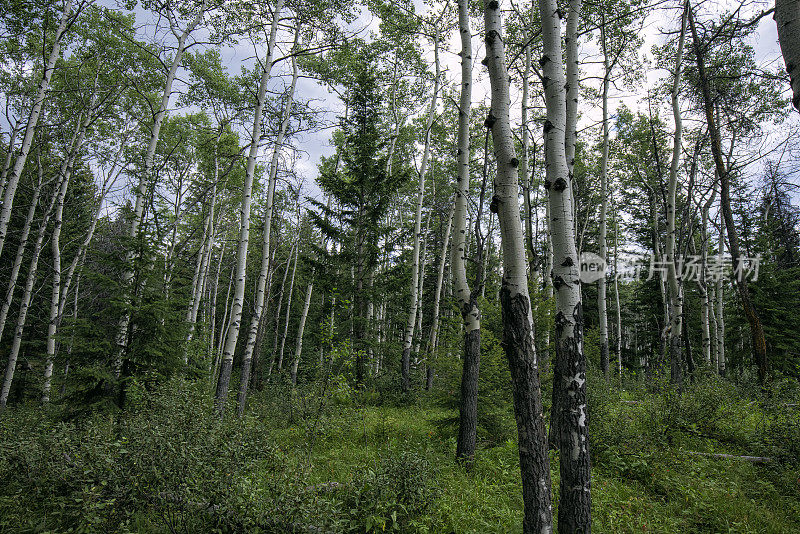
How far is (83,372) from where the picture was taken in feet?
18.7

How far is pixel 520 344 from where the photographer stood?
2.98 m

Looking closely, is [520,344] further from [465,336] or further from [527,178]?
[527,178]

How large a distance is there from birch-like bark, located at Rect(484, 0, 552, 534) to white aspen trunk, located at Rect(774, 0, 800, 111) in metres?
1.81

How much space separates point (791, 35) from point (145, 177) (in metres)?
10.7

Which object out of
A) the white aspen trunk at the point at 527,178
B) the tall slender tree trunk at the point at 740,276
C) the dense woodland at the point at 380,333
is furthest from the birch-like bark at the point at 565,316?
the tall slender tree trunk at the point at 740,276

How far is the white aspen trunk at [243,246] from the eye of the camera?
7625mm

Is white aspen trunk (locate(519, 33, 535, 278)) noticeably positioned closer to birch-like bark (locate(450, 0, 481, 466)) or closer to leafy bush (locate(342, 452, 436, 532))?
birch-like bark (locate(450, 0, 481, 466))

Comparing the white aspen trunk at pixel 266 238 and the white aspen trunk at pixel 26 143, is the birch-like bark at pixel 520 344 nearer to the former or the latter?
the white aspen trunk at pixel 266 238

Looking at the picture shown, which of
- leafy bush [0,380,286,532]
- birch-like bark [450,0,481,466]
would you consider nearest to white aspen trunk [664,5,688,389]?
birch-like bark [450,0,481,466]

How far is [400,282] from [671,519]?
9.07m

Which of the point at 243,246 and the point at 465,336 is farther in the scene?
the point at 243,246

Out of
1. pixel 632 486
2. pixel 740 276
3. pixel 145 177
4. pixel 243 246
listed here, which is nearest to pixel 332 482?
pixel 632 486

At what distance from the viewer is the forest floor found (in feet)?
10.6

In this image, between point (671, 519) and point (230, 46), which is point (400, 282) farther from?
point (671, 519)
